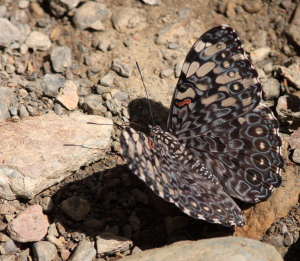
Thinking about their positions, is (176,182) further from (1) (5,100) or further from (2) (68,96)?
(1) (5,100)

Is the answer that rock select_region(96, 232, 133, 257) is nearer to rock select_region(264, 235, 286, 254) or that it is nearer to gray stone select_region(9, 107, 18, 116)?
rock select_region(264, 235, 286, 254)

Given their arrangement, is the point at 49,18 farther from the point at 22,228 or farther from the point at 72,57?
the point at 22,228

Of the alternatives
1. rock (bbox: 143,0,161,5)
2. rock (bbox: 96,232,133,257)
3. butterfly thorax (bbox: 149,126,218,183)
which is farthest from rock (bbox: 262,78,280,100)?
rock (bbox: 96,232,133,257)

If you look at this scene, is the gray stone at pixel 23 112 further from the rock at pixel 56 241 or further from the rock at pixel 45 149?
the rock at pixel 56 241

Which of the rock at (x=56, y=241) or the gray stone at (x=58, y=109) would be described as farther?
the gray stone at (x=58, y=109)

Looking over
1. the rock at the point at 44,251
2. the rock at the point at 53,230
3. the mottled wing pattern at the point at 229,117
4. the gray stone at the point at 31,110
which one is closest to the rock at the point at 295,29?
the mottled wing pattern at the point at 229,117

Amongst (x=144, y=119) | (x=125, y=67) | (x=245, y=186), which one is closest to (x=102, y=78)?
(x=125, y=67)
